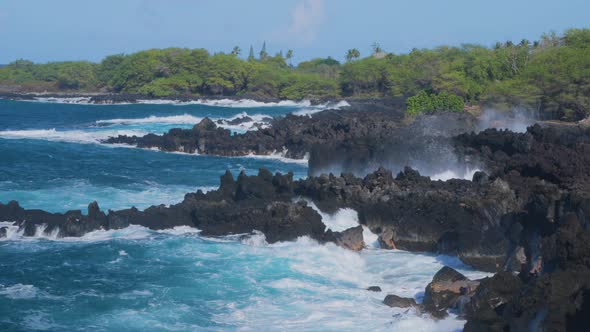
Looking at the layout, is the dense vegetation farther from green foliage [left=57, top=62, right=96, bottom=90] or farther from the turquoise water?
the turquoise water

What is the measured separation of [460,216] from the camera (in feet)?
57.6

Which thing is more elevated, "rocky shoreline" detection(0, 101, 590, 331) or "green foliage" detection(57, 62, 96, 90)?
"green foliage" detection(57, 62, 96, 90)

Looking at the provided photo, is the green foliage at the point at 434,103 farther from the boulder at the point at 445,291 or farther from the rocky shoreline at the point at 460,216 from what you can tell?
the boulder at the point at 445,291

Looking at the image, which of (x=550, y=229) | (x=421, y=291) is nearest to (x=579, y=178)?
(x=550, y=229)

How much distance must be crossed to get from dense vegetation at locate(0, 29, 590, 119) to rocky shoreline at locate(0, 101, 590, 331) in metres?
14.4

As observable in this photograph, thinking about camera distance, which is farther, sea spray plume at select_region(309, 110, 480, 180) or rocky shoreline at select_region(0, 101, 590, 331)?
sea spray plume at select_region(309, 110, 480, 180)

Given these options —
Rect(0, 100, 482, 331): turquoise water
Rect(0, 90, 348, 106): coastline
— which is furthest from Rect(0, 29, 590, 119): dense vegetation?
Rect(0, 100, 482, 331): turquoise water

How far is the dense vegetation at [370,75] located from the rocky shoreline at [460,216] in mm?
14367

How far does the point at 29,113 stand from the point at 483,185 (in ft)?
169

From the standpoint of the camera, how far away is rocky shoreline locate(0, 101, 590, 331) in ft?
35.8

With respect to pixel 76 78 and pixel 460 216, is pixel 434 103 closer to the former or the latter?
pixel 460 216

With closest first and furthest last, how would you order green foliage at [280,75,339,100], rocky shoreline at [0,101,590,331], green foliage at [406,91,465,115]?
rocky shoreline at [0,101,590,331] → green foliage at [406,91,465,115] → green foliage at [280,75,339,100]

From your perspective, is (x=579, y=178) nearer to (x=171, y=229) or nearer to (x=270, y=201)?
(x=270, y=201)

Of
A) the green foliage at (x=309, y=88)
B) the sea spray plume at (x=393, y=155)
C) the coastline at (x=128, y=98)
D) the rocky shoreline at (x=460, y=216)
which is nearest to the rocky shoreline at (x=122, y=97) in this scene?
the coastline at (x=128, y=98)
